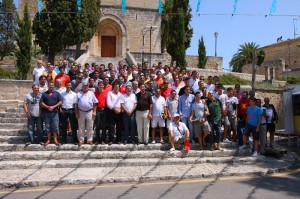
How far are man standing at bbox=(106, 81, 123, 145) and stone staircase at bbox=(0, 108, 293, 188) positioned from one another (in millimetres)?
478

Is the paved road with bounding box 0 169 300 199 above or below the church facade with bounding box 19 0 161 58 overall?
below

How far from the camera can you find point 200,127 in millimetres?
9266

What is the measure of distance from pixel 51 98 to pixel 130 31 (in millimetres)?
23527

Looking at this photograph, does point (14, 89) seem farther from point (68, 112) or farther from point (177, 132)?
point (177, 132)

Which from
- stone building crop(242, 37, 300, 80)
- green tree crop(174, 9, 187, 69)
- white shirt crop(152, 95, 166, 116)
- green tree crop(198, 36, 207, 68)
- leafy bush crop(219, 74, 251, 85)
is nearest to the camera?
white shirt crop(152, 95, 166, 116)

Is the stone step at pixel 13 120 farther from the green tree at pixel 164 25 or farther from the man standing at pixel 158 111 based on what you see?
the green tree at pixel 164 25

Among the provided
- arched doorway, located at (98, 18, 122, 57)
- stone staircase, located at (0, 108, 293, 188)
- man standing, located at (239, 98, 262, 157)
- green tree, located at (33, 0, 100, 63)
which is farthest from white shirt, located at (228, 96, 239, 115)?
arched doorway, located at (98, 18, 122, 57)

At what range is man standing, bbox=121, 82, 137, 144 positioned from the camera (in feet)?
29.8

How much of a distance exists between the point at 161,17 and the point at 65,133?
2598cm

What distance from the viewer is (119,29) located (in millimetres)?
30922

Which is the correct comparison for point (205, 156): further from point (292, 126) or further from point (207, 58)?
point (207, 58)

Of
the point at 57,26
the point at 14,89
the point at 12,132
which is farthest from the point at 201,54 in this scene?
the point at 12,132

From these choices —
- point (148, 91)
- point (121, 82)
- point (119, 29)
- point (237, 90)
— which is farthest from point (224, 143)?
point (119, 29)

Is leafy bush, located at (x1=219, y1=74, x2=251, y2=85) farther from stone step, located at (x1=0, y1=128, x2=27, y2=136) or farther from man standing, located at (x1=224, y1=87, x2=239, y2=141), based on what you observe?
stone step, located at (x1=0, y1=128, x2=27, y2=136)
